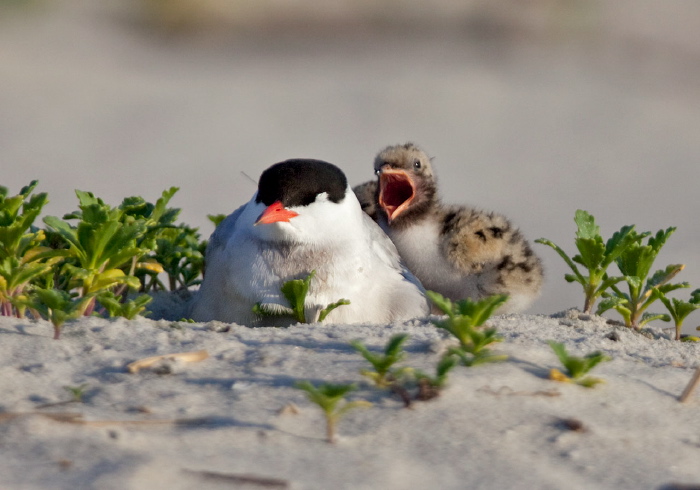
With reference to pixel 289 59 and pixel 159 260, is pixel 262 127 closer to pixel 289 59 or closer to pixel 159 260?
pixel 289 59

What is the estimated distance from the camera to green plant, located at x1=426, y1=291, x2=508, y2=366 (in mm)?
2610

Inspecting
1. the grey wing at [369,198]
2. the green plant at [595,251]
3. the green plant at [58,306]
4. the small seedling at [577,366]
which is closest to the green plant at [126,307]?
the green plant at [58,306]

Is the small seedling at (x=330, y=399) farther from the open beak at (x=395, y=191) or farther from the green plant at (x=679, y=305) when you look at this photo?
the open beak at (x=395, y=191)

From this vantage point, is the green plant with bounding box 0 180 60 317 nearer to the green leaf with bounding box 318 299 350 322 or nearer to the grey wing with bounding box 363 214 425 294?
the green leaf with bounding box 318 299 350 322

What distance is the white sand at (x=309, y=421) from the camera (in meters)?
2.15

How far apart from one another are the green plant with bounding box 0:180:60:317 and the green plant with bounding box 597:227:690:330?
7.03 ft

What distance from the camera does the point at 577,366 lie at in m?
2.60

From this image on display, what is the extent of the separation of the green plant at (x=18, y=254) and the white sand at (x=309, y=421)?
30 cm

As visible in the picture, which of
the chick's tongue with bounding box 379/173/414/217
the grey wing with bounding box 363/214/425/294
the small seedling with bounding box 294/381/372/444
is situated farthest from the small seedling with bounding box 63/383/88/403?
the chick's tongue with bounding box 379/173/414/217

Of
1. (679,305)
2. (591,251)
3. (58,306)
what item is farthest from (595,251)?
(58,306)

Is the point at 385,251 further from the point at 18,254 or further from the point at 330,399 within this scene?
the point at 330,399

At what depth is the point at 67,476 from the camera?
2.10 metres

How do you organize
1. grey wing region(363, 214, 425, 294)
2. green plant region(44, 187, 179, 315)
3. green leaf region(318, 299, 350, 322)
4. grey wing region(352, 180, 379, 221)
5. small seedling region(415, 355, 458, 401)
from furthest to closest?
grey wing region(352, 180, 379, 221) → grey wing region(363, 214, 425, 294) → green leaf region(318, 299, 350, 322) → green plant region(44, 187, 179, 315) → small seedling region(415, 355, 458, 401)

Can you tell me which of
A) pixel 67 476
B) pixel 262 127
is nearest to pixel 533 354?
pixel 67 476
